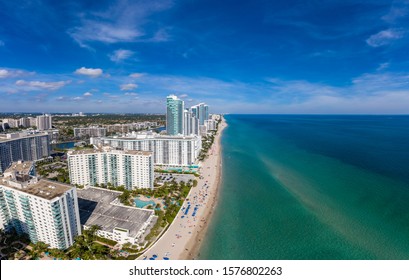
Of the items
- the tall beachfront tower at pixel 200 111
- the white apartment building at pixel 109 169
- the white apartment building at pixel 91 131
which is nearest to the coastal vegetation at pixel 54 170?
the white apartment building at pixel 109 169

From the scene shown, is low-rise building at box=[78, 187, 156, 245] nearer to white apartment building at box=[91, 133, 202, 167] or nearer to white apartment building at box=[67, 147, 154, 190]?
white apartment building at box=[67, 147, 154, 190]

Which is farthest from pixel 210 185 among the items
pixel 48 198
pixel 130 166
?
pixel 48 198

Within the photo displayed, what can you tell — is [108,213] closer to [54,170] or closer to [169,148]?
[169,148]

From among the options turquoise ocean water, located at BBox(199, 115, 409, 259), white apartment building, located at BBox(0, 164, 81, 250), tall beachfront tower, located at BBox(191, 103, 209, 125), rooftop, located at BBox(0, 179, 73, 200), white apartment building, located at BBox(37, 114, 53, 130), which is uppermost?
tall beachfront tower, located at BBox(191, 103, 209, 125)

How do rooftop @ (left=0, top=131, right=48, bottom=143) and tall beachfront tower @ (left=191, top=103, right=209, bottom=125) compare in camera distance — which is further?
tall beachfront tower @ (left=191, top=103, right=209, bottom=125)

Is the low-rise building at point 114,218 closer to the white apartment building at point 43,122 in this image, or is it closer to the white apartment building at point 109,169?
the white apartment building at point 109,169

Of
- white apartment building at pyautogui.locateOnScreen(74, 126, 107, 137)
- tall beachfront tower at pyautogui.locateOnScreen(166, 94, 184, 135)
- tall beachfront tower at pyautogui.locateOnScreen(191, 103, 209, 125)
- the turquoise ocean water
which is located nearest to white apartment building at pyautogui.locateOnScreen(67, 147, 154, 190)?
the turquoise ocean water
